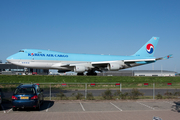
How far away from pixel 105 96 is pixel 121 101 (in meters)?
1.46

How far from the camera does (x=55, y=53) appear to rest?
3578 centimetres

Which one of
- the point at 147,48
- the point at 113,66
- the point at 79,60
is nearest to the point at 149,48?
the point at 147,48

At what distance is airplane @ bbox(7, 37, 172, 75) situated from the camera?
33750 millimetres

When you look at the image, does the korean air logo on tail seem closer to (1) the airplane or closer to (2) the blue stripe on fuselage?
(1) the airplane

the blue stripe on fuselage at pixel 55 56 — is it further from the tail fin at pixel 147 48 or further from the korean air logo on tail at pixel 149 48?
the korean air logo on tail at pixel 149 48

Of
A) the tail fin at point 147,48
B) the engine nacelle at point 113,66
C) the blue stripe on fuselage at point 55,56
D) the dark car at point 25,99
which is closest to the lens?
the dark car at point 25,99

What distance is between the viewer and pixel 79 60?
37.5 metres

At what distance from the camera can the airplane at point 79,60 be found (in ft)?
111

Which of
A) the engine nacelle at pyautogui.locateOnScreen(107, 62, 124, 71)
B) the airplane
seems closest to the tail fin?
the airplane

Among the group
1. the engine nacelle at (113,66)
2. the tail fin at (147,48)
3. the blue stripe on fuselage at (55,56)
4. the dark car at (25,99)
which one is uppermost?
the tail fin at (147,48)

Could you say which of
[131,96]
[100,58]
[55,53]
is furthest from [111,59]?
[131,96]

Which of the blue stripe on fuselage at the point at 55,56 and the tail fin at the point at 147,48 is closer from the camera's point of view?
the blue stripe on fuselage at the point at 55,56

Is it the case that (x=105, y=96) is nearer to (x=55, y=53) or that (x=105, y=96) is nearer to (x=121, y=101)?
(x=121, y=101)

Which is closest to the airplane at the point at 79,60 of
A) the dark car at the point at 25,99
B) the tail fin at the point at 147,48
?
the tail fin at the point at 147,48
